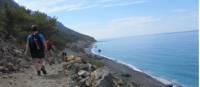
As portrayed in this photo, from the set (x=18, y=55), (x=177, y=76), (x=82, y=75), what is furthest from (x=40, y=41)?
(x=177, y=76)

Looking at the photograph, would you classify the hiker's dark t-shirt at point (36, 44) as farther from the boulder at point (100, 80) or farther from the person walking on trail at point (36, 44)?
the boulder at point (100, 80)

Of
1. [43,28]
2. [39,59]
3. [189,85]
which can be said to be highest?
[43,28]

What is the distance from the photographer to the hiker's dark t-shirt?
39.5 feet

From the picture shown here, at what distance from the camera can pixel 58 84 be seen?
Answer: 41.3 ft

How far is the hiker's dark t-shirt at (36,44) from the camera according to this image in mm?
12047

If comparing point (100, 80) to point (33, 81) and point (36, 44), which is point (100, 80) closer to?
point (36, 44)

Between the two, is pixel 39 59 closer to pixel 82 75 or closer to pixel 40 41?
pixel 40 41

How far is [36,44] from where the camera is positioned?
479 inches

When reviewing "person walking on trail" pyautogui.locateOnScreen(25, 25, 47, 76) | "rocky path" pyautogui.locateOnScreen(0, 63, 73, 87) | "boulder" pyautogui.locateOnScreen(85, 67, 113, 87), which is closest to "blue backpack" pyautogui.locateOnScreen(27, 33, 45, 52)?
"person walking on trail" pyautogui.locateOnScreen(25, 25, 47, 76)

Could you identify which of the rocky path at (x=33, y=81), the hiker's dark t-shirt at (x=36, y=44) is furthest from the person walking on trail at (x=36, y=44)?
the rocky path at (x=33, y=81)

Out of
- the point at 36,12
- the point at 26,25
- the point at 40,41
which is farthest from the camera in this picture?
the point at 36,12

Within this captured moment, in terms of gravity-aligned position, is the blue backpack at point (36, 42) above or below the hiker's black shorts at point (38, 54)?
above

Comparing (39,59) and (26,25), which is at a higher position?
(26,25)

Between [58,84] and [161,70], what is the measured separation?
71.1 meters
